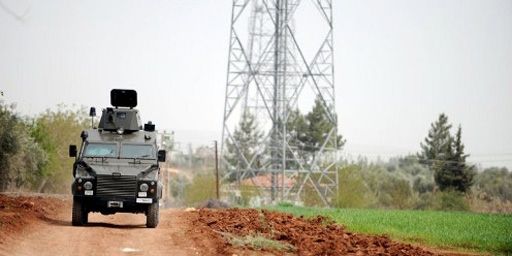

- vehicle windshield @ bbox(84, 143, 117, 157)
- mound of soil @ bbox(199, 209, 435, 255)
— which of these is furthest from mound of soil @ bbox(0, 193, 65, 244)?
mound of soil @ bbox(199, 209, 435, 255)

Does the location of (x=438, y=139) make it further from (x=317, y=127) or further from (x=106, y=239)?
(x=106, y=239)

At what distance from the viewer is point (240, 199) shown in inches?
2657

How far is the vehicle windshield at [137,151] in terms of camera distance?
26.5m

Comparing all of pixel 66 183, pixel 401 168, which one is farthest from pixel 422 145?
pixel 66 183

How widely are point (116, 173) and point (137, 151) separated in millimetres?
1807

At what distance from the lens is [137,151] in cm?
2667

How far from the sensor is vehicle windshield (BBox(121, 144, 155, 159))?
1044 inches

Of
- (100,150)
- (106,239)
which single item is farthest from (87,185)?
(106,239)

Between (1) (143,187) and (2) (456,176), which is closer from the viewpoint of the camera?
(1) (143,187)

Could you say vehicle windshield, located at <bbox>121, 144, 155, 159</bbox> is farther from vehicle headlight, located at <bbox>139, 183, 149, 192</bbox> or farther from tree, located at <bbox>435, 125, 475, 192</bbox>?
tree, located at <bbox>435, 125, 475, 192</bbox>

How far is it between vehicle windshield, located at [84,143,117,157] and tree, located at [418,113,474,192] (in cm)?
7413

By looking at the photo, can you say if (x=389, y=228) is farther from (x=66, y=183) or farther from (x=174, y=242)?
(x=66, y=183)

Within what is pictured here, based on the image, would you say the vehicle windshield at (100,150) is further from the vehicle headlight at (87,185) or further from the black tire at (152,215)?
the black tire at (152,215)

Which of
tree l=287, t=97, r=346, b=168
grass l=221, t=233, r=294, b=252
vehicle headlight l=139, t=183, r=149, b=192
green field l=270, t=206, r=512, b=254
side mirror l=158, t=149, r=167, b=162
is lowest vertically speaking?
green field l=270, t=206, r=512, b=254
